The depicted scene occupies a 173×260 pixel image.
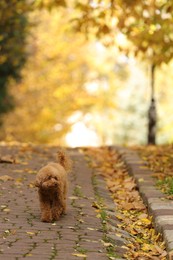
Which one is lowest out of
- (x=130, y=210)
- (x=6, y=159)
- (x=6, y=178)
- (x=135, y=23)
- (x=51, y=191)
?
(x=130, y=210)

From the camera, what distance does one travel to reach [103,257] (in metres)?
6.13

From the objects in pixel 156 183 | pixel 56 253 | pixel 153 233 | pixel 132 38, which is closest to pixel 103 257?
pixel 56 253

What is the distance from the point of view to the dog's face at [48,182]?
717 cm

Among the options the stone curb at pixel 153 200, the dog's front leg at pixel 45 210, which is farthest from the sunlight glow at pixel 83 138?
the dog's front leg at pixel 45 210

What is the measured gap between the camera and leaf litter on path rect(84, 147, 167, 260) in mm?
6809

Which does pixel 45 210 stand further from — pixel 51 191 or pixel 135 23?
pixel 135 23

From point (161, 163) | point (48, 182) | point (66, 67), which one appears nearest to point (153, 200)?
point (48, 182)

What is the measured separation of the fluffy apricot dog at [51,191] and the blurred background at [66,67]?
17.2ft

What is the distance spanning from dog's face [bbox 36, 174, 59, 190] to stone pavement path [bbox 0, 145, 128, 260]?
1.43 feet

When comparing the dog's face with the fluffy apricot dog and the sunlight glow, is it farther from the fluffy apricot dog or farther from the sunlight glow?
the sunlight glow

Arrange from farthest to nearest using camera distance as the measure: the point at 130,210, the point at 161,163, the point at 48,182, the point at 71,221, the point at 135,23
→ the point at 135,23 < the point at 161,163 < the point at 130,210 < the point at 71,221 < the point at 48,182

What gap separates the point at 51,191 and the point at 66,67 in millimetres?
23066

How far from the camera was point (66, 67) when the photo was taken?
30.1 metres

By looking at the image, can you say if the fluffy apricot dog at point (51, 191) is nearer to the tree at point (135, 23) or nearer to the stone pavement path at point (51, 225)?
the stone pavement path at point (51, 225)
